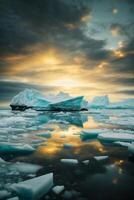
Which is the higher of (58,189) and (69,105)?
(69,105)

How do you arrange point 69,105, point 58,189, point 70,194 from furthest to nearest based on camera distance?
point 69,105 < point 58,189 < point 70,194

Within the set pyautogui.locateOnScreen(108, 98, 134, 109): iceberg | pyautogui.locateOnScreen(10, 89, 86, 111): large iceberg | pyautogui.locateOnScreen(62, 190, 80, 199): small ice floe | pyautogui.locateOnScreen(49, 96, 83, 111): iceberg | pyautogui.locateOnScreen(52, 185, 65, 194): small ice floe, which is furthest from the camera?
pyautogui.locateOnScreen(108, 98, 134, 109): iceberg

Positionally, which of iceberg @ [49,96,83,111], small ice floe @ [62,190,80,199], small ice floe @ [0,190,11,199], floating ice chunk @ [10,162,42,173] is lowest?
small ice floe @ [62,190,80,199]

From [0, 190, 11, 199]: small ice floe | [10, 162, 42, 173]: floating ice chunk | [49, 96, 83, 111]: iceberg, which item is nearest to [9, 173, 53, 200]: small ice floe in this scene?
[0, 190, 11, 199]: small ice floe

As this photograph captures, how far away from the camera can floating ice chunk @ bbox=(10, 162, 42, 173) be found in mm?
4492

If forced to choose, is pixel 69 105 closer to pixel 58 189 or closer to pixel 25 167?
pixel 25 167

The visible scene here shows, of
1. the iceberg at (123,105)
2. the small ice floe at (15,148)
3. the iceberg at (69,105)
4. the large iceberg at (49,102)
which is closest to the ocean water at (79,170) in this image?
the small ice floe at (15,148)

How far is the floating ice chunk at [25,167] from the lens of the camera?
4.49 metres

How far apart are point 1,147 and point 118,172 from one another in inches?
164

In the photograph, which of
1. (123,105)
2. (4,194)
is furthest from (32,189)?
(123,105)

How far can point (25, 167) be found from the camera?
185 inches

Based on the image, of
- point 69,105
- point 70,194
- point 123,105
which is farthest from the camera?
point 123,105

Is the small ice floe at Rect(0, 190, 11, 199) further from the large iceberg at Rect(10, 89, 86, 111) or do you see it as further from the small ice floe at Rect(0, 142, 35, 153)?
the large iceberg at Rect(10, 89, 86, 111)

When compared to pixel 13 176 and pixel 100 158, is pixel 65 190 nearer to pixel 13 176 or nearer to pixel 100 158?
pixel 13 176
